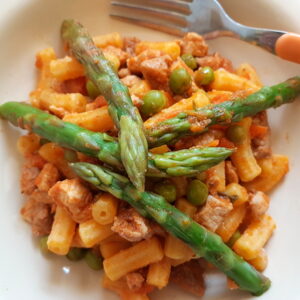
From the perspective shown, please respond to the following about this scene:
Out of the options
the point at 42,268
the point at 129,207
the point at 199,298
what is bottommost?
the point at 42,268

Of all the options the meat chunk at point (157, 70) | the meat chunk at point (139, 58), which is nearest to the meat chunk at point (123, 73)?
the meat chunk at point (139, 58)

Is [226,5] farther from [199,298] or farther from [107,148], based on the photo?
[199,298]

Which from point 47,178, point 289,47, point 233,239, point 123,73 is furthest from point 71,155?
point 289,47

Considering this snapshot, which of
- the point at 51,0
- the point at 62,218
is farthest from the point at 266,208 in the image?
the point at 51,0

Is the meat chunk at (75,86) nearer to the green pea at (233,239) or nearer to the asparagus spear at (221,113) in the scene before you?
the asparagus spear at (221,113)

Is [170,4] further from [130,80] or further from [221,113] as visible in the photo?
[221,113]

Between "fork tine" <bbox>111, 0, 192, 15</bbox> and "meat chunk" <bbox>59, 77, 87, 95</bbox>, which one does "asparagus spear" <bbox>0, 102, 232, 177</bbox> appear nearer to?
"meat chunk" <bbox>59, 77, 87, 95</bbox>
